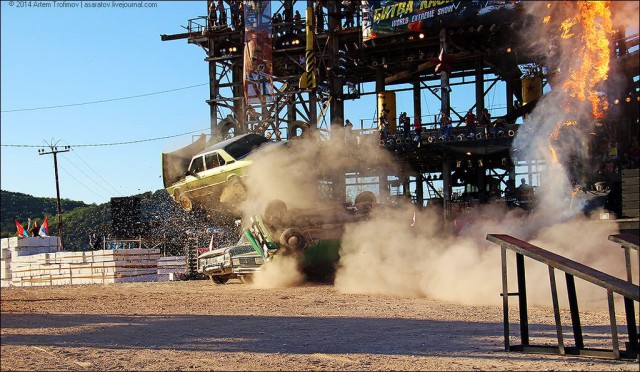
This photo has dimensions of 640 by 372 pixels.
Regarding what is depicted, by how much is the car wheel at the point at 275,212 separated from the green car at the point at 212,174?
12.3 feet

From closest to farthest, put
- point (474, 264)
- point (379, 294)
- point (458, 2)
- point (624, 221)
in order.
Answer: point (624, 221) < point (474, 264) < point (379, 294) < point (458, 2)

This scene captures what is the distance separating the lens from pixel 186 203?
91.1ft

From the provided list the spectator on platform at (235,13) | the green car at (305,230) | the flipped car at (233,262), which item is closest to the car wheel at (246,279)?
the flipped car at (233,262)

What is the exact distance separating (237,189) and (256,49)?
63.9 feet

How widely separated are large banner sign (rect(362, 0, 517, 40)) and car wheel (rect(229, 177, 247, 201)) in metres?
16.7

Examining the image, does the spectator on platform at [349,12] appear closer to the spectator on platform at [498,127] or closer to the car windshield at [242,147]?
the spectator on platform at [498,127]

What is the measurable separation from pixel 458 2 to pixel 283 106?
12.7 metres

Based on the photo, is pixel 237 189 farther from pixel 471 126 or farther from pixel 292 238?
pixel 471 126

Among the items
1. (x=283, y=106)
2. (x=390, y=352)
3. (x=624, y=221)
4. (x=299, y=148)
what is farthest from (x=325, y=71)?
Answer: (x=390, y=352)

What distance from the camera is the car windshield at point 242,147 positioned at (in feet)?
80.8

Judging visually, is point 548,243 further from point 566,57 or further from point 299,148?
point 299,148

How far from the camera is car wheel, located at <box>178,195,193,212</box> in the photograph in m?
27.6

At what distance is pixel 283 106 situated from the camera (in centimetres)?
4288

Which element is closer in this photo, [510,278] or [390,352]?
[390,352]
